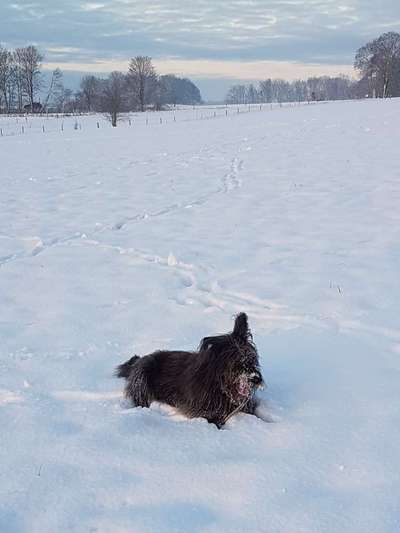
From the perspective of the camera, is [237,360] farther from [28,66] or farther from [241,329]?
[28,66]

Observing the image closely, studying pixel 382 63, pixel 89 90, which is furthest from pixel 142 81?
pixel 382 63

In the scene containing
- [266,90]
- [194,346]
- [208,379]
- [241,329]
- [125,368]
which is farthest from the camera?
[266,90]

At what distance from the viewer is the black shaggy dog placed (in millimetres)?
3699

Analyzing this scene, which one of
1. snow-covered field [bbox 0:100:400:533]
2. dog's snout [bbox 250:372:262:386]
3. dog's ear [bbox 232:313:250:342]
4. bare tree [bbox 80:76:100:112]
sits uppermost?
bare tree [bbox 80:76:100:112]

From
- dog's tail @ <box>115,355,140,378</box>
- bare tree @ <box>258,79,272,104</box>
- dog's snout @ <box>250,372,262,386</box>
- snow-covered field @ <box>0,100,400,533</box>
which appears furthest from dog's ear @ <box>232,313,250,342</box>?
bare tree @ <box>258,79,272,104</box>

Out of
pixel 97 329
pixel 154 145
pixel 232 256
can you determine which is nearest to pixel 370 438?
pixel 97 329

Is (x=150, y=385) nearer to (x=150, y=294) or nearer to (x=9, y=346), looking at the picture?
(x=9, y=346)

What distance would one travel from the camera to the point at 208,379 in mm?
3838

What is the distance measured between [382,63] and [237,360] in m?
92.0

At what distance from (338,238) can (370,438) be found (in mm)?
5349

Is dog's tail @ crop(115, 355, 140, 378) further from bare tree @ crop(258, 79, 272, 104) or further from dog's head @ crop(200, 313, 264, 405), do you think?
bare tree @ crop(258, 79, 272, 104)

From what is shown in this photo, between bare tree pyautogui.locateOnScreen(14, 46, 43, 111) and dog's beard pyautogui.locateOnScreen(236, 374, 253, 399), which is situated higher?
bare tree pyautogui.locateOnScreen(14, 46, 43, 111)

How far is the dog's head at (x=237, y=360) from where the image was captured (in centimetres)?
368

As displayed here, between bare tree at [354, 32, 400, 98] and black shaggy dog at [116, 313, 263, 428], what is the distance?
88.1 m
